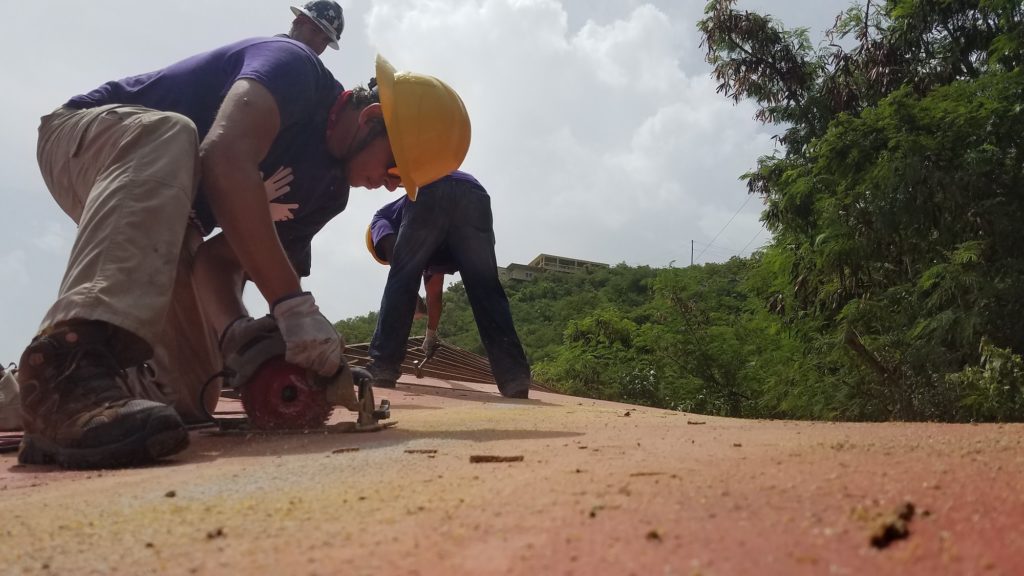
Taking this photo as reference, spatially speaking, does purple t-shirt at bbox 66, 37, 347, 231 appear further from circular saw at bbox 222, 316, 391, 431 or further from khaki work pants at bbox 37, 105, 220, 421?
circular saw at bbox 222, 316, 391, 431

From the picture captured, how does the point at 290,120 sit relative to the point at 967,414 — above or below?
above

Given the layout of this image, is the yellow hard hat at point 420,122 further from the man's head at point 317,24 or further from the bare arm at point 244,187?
the man's head at point 317,24

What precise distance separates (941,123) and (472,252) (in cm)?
423

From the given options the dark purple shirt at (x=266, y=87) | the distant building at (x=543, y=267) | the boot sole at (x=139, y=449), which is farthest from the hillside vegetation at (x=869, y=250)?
the distant building at (x=543, y=267)

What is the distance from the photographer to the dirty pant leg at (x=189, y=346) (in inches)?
113

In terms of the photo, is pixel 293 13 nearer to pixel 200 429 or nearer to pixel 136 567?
pixel 200 429

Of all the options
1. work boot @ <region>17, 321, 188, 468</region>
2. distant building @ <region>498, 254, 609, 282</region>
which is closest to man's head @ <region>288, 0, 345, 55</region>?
work boot @ <region>17, 321, 188, 468</region>

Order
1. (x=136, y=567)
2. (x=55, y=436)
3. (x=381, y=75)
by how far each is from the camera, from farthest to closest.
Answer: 1. (x=381, y=75)
2. (x=55, y=436)
3. (x=136, y=567)

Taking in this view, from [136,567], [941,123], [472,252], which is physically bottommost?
[136,567]

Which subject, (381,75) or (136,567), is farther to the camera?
(381,75)

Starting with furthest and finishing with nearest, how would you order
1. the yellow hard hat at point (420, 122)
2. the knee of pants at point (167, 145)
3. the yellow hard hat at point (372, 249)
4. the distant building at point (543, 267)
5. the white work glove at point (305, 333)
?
1. the distant building at point (543, 267)
2. the yellow hard hat at point (372, 249)
3. the yellow hard hat at point (420, 122)
4. the white work glove at point (305, 333)
5. the knee of pants at point (167, 145)

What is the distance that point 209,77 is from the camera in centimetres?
254

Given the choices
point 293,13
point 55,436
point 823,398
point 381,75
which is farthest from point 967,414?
point 55,436

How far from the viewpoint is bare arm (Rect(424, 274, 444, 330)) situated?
5523mm
